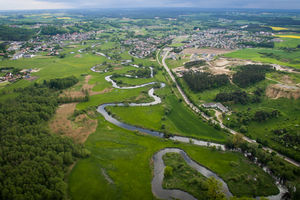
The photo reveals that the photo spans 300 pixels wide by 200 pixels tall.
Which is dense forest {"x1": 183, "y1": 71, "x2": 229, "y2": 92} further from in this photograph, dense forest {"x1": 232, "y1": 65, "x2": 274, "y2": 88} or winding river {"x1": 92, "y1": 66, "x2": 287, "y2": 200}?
winding river {"x1": 92, "y1": 66, "x2": 287, "y2": 200}

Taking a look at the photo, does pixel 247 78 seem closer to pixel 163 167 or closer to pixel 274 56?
pixel 274 56

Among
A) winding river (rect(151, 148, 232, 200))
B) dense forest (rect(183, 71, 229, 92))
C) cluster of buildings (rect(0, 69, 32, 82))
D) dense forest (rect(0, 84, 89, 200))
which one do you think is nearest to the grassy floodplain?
winding river (rect(151, 148, 232, 200))

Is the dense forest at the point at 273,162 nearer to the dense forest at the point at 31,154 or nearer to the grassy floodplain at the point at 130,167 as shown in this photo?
the grassy floodplain at the point at 130,167

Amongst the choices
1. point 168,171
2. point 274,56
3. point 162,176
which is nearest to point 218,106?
point 168,171

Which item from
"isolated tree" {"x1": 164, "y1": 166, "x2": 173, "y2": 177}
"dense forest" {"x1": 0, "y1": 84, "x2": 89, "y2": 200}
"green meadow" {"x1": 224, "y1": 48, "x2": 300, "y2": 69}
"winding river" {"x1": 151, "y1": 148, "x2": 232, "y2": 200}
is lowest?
"winding river" {"x1": 151, "y1": 148, "x2": 232, "y2": 200}

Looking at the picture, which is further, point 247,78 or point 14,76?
point 14,76

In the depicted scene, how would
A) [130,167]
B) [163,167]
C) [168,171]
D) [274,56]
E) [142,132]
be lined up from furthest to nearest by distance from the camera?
1. [274,56]
2. [142,132]
3. [163,167]
4. [130,167]
5. [168,171]
